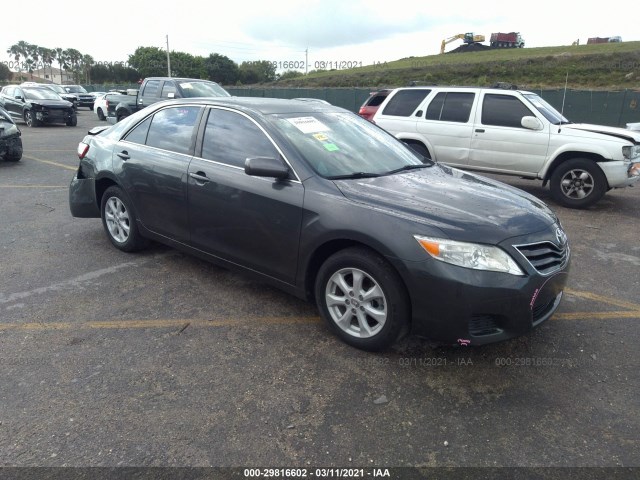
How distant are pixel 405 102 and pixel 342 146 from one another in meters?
5.62

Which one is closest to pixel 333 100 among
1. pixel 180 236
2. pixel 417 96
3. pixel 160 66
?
pixel 417 96

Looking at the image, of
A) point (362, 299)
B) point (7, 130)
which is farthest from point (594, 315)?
point (7, 130)

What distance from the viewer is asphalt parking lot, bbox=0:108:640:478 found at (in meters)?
2.50

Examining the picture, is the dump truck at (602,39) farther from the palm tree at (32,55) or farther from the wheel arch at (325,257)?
the palm tree at (32,55)

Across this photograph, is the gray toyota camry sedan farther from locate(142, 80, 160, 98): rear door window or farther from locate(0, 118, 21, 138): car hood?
locate(142, 80, 160, 98): rear door window

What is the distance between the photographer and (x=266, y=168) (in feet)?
11.5

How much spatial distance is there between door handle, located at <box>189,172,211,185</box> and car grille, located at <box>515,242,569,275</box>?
96.2 inches

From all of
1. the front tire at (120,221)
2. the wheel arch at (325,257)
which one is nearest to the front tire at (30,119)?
the front tire at (120,221)

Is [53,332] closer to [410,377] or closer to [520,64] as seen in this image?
[410,377]

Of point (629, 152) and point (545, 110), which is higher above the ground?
point (545, 110)

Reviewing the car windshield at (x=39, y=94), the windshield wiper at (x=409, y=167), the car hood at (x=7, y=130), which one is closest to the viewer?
the windshield wiper at (x=409, y=167)

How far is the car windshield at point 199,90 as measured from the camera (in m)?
14.4

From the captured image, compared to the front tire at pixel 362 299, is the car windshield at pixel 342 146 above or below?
above

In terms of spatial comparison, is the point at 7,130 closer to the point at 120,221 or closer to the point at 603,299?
the point at 120,221
